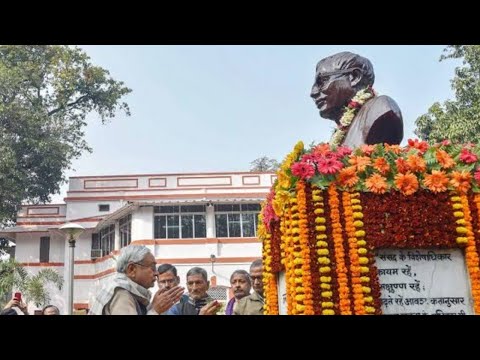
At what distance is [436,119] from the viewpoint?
16.0 m

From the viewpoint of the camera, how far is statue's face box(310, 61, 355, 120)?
615 centimetres

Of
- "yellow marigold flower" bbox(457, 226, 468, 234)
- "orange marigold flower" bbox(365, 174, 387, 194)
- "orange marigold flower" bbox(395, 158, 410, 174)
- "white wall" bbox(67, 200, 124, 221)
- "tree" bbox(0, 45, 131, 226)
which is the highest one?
"tree" bbox(0, 45, 131, 226)

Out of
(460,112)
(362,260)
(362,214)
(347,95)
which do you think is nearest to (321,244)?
(362,260)

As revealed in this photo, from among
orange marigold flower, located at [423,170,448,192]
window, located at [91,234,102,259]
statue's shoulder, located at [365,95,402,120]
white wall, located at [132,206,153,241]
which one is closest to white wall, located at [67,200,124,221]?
window, located at [91,234,102,259]

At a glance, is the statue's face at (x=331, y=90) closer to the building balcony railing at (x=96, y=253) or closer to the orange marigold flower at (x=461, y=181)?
the orange marigold flower at (x=461, y=181)

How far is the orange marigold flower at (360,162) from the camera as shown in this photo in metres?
4.82

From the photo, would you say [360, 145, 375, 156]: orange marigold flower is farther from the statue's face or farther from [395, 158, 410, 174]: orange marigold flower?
the statue's face

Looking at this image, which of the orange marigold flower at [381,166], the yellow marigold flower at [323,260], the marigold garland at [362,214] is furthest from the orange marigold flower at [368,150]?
the yellow marigold flower at [323,260]

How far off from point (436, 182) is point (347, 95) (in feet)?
5.77

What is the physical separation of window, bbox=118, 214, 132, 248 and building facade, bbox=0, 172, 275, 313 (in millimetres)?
33

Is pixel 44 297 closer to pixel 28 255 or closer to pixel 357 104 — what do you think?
pixel 28 255

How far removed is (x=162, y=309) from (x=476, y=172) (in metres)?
→ 3.15

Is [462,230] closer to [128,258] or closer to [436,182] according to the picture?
[436,182]

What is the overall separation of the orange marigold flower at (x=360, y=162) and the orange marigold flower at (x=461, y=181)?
793 mm
